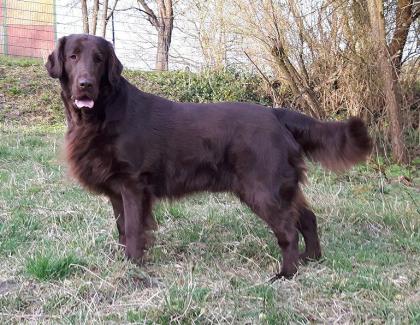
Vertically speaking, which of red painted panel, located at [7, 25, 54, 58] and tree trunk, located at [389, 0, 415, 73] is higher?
red painted panel, located at [7, 25, 54, 58]

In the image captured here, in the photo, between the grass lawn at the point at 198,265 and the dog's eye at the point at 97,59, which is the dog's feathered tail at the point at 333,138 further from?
the dog's eye at the point at 97,59

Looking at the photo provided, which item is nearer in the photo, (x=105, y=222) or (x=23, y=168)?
(x=105, y=222)

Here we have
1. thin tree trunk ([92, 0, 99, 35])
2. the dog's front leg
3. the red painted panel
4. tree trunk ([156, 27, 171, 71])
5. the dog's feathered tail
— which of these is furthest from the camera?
thin tree trunk ([92, 0, 99, 35])

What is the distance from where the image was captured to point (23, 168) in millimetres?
6008

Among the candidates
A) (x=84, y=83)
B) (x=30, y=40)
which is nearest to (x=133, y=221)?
(x=84, y=83)

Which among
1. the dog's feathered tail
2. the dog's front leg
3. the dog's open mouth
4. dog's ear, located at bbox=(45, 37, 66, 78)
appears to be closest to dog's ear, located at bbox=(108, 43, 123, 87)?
the dog's open mouth

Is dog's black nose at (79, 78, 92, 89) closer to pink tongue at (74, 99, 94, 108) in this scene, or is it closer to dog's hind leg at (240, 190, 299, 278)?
pink tongue at (74, 99, 94, 108)

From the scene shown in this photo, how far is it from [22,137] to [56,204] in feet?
11.5

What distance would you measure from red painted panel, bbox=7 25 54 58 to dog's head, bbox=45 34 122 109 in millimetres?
10162

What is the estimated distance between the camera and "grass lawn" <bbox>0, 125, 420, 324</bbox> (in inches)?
103

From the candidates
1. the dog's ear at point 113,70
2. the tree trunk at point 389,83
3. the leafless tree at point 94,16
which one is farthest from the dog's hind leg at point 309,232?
the leafless tree at point 94,16

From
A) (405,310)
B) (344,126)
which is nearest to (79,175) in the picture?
(344,126)

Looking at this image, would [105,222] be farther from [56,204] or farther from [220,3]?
[220,3]

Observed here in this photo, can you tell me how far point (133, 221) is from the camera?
352 centimetres
